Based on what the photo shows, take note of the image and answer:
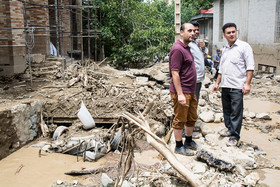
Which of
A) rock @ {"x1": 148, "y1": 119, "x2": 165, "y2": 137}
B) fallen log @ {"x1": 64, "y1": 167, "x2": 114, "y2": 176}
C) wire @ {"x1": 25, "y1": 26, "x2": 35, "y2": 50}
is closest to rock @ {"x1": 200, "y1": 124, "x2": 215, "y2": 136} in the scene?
rock @ {"x1": 148, "y1": 119, "x2": 165, "y2": 137}

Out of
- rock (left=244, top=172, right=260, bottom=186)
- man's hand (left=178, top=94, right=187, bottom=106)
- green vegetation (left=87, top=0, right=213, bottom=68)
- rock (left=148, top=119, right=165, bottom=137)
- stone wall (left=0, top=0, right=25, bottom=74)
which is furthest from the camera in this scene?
green vegetation (left=87, top=0, right=213, bottom=68)

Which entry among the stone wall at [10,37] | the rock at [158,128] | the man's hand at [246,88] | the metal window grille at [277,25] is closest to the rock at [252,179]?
the man's hand at [246,88]

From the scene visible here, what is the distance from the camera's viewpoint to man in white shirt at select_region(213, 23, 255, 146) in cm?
407

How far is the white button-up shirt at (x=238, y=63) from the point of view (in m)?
4.07

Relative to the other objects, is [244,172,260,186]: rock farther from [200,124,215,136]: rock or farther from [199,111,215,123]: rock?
[199,111,215,123]: rock

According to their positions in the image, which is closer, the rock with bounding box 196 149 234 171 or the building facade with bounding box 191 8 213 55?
the rock with bounding box 196 149 234 171

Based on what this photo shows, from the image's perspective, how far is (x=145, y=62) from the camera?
43.3ft

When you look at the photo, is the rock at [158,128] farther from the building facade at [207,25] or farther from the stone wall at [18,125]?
the building facade at [207,25]

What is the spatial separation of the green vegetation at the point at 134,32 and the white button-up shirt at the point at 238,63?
7816 mm

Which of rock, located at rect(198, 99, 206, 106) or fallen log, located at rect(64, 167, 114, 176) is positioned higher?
rock, located at rect(198, 99, 206, 106)

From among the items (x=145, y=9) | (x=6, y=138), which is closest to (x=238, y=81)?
(x=6, y=138)

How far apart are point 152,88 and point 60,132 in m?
3.13

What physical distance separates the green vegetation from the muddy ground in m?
3.30

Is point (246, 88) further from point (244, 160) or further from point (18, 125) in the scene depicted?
point (18, 125)
